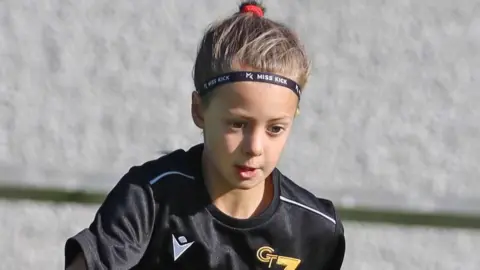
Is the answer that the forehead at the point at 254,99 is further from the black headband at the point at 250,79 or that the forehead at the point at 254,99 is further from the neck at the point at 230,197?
the neck at the point at 230,197

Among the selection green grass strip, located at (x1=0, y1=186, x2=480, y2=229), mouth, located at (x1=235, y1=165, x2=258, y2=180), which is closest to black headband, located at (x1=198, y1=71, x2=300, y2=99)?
mouth, located at (x1=235, y1=165, x2=258, y2=180)

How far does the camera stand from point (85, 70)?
2.77 m

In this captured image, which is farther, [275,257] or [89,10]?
[89,10]

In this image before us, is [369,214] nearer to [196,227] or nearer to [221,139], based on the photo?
[196,227]

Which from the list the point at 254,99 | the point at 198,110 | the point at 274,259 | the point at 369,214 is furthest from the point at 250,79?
the point at 369,214

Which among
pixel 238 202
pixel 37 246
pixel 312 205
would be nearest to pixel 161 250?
pixel 238 202

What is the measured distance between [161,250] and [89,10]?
1099mm

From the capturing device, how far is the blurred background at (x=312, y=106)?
2729 mm

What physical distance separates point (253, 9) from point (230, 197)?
1.10ft

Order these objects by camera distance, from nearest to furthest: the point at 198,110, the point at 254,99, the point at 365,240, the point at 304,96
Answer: the point at 254,99 < the point at 198,110 < the point at 304,96 < the point at 365,240

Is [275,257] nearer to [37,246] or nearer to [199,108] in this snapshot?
[199,108]

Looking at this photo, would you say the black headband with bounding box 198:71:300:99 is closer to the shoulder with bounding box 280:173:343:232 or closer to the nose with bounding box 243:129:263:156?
the nose with bounding box 243:129:263:156

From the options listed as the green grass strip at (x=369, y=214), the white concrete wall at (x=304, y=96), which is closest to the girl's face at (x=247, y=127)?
the white concrete wall at (x=304, y=96)

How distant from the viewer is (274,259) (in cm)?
187
